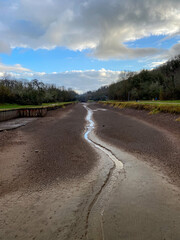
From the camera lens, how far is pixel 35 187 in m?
4.48

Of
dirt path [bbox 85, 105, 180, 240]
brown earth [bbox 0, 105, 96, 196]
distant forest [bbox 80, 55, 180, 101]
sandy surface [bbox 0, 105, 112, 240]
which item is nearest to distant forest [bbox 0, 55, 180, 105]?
distant forest [bbox 80, 55, 180, 101]

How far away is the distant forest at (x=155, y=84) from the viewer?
39094 mm

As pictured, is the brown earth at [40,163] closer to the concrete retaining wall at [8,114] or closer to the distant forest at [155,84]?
the concrete retaining wall at [8,114]

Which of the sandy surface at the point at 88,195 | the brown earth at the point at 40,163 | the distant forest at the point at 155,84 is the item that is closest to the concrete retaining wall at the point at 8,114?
the brown earth at the point at 40,163

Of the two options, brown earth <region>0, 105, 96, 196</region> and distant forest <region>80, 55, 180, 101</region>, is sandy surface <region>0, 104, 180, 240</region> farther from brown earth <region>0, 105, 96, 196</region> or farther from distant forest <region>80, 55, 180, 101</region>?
distant forest <region>80, 55, 180, 101</region>

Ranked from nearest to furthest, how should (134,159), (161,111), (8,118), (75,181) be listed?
1. (75,181)
2. (134,159)
3. (161,111)
4. (8,118)

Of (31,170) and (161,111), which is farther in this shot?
(161,111)

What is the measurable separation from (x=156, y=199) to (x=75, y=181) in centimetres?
227

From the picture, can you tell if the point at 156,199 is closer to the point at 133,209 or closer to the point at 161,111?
the point at 133,209

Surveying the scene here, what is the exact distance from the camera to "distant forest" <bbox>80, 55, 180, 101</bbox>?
39094 millimetres

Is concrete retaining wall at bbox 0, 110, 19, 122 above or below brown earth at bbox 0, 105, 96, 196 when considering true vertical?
above

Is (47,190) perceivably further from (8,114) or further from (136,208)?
(8,114)

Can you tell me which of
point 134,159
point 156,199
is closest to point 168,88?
point 134,159

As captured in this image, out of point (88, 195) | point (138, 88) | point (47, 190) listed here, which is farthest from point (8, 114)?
point (138, 88)
